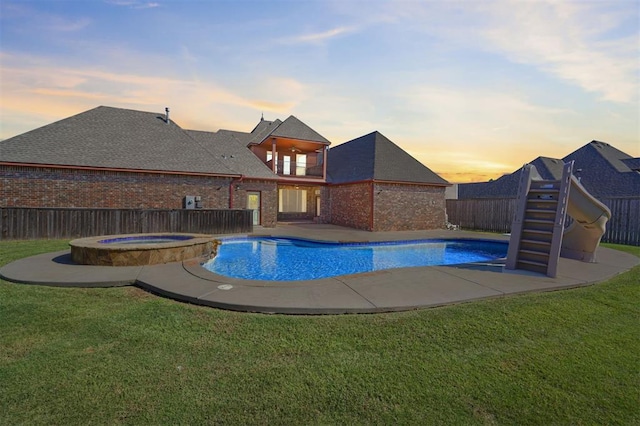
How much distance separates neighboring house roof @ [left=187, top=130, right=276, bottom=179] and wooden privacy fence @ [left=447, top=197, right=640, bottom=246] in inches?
539

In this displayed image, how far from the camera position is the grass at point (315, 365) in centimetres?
231

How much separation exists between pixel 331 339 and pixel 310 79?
10805 mm

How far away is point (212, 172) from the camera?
15969 millimetres

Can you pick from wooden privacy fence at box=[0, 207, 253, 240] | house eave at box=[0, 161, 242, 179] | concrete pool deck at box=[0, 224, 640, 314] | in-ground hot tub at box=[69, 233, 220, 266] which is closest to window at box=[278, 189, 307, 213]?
house eave at box=[0, 161, 242, 179]

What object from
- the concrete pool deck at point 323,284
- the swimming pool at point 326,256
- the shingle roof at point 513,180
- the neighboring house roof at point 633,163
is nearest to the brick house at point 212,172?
the swimming pool at point 326,256

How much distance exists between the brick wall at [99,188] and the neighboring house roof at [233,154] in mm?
2201

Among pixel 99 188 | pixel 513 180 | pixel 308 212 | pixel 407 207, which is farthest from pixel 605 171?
pixel 99 188

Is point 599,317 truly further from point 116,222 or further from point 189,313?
point 116,222

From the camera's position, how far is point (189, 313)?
420 cm

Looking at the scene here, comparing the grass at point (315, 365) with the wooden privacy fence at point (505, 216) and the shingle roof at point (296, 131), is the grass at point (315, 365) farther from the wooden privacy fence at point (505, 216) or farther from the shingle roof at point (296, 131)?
the shingle roof at point (296, 131)

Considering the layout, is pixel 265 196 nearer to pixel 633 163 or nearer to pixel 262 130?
pixel 262 130

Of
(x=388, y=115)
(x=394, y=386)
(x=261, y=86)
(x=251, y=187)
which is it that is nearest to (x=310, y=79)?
(x=261, y=86)

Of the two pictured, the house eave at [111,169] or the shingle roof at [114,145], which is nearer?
the house eave at [111,169]

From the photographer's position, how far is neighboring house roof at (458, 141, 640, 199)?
66.1 ft
